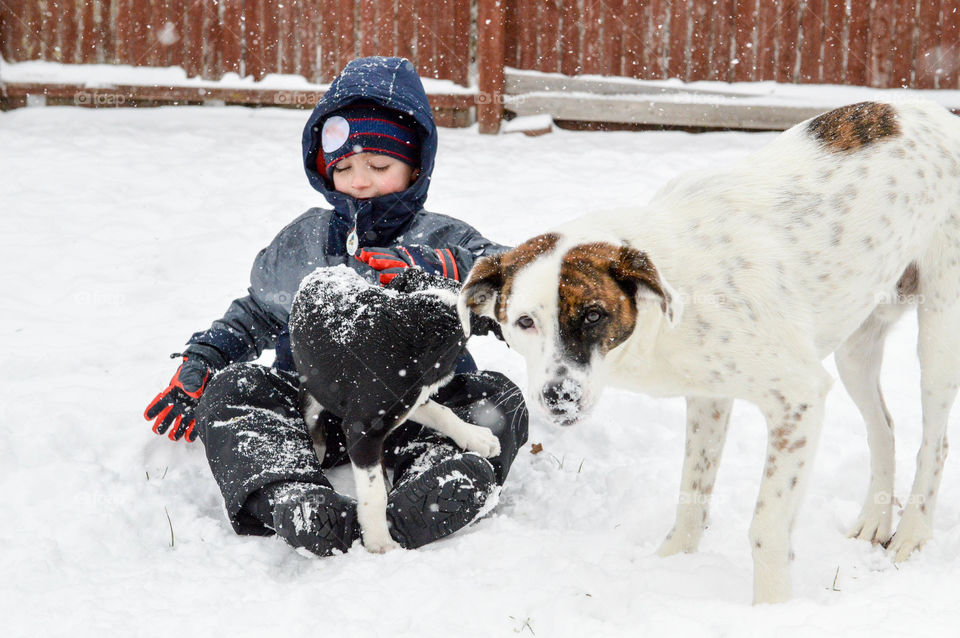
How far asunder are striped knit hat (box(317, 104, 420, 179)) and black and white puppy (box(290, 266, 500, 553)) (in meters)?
0.85

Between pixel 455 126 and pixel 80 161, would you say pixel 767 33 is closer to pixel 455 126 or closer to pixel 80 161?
pixel 455 126

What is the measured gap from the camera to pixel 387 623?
2357mm

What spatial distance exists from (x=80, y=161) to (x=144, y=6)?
7.80ft

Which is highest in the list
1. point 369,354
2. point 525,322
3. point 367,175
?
point 367,175

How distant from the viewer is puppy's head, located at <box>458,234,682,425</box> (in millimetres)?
2350

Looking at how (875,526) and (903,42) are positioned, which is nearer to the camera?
(875,526)

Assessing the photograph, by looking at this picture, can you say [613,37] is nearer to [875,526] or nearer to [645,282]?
[875,526]

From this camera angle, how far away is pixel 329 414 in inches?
135

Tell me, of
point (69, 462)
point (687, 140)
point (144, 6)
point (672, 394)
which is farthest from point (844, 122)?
point (144, 6)

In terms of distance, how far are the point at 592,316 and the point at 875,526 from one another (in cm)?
160

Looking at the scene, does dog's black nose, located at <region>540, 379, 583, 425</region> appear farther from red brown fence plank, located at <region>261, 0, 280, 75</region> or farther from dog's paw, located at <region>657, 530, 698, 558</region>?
red brown fence plank, located at <region>261, 0, 280, 75</region>

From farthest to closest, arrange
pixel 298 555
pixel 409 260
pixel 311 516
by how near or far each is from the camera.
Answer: pixel 409 260 → pixel 298 555 → pixel 311 516

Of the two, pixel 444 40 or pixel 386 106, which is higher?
pixel 444 40

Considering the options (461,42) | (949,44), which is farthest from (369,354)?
(949,44)
